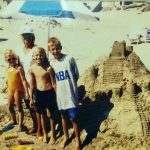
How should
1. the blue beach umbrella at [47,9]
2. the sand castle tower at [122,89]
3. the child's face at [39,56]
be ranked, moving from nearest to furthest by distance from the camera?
the child's face at [39,56] < the sand castle tower at [122,89] < the blue beach umbrella at [47,9]

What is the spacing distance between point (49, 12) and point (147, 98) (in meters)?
3.31

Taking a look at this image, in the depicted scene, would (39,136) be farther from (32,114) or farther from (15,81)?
(15,81)

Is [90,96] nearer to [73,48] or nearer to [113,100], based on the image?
[113,100]

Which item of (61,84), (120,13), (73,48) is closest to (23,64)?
(61,84)

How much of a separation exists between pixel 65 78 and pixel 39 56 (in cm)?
50

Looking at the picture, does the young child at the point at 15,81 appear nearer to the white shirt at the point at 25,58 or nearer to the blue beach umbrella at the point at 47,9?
the white shirt at the point at 25,58

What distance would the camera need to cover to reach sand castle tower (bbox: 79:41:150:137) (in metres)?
6.50

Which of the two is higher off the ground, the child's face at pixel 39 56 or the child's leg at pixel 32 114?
the child's face at pixel 39 56

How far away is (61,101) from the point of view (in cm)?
637

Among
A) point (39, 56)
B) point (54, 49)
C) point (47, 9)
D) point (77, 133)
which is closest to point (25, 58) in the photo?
point (39, 56)

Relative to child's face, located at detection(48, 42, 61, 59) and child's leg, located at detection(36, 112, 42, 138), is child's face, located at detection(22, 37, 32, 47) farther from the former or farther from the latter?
child's leg, located at detection(36, 112, 42, 138)

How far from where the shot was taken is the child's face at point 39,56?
20.8ft

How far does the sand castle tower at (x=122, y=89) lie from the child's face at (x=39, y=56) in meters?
1.38

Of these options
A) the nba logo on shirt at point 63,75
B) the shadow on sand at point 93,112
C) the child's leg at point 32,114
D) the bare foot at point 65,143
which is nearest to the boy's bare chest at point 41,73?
the nba logo on shirt at point 63,75
